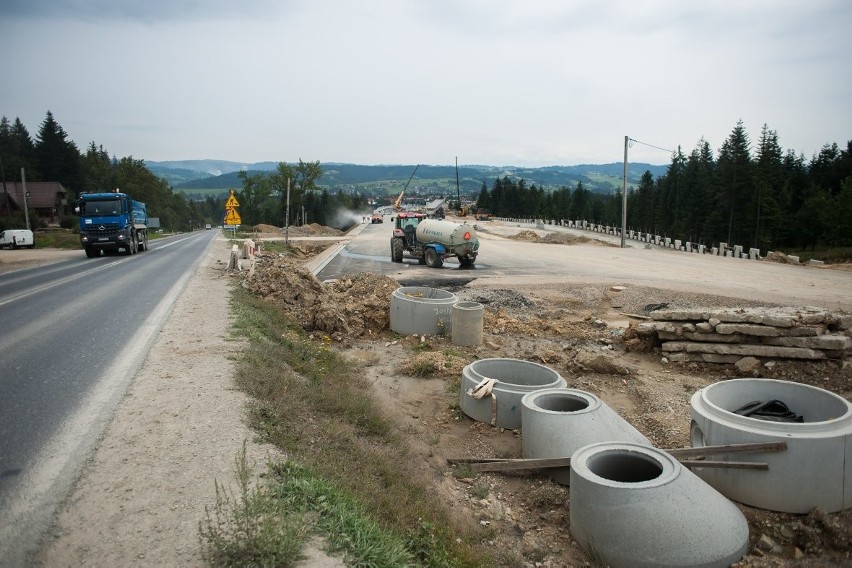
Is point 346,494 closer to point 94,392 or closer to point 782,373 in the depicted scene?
point 94,392

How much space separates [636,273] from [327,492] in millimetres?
19144

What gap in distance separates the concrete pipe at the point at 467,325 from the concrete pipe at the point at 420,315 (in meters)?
0.58

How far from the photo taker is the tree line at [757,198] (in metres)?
54.9

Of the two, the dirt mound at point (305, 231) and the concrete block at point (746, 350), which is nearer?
the concrete block at point (746, 350)

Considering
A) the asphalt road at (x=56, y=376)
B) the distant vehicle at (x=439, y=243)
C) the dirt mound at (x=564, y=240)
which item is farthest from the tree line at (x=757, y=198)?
the asphalt road at (x=56, y=376)

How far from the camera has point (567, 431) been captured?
6.26 metres

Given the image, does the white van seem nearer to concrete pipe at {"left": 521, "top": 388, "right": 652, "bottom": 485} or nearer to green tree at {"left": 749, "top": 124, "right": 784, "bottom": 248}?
concrete pipe at {"left": 521, "top": 388, "right": 652, "bottom": 485}

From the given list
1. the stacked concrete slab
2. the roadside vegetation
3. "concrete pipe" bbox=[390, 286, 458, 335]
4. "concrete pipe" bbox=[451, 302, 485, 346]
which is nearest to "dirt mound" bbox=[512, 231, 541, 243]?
"concrete pipe" bbox=[390, 286, 458, 335]

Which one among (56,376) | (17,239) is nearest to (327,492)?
(56,376)

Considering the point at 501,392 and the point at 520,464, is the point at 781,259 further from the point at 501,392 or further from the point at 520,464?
the point at 520,464

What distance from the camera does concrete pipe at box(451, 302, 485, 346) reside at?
10961mm

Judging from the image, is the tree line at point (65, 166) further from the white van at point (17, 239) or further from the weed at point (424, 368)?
the weed at point (424, 368)

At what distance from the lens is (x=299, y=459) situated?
15.8 ft

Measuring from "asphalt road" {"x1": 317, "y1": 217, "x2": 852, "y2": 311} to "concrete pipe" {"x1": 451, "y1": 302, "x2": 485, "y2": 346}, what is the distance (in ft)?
24.2
